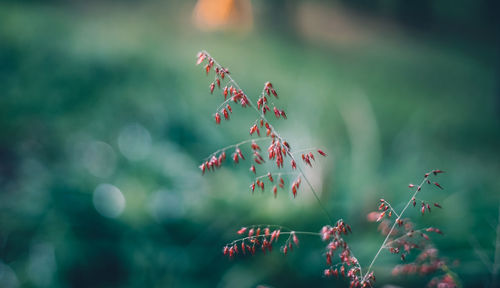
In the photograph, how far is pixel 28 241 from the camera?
1.58m

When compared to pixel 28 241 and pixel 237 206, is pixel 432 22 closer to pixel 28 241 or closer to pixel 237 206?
pixel 237 206

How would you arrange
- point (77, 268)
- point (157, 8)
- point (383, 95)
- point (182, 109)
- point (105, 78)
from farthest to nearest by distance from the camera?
1. point (157, 8)
2. point (383, 95)
3. point (105, 78)
4. point (182, 109)
5. point (77, 268)

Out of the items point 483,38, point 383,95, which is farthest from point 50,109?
point 483,38

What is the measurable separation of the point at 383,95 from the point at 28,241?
3.69 metres

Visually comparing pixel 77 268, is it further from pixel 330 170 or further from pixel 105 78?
pixel 105 78

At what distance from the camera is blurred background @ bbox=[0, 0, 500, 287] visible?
1.33 m

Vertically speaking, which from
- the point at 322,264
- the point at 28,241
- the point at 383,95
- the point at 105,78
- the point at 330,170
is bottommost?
the point at 322,264

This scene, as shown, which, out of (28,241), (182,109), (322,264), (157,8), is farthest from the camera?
(157,8)

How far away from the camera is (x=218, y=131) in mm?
2277

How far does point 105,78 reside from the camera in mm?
3033

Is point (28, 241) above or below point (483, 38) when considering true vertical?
below

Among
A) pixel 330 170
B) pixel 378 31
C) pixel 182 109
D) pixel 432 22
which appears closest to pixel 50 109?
pixel 182 109

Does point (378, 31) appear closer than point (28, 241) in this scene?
No

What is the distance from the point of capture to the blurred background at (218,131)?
1331mm
